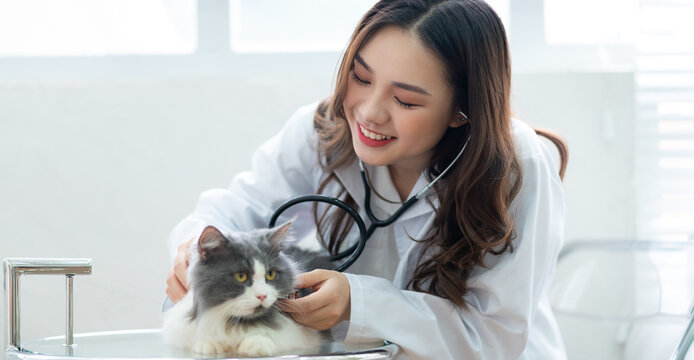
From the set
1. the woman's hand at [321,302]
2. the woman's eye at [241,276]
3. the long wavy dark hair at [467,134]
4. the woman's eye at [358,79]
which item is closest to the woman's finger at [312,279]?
the woman's hand at [321,302]

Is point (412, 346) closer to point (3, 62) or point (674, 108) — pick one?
point (674, 108)

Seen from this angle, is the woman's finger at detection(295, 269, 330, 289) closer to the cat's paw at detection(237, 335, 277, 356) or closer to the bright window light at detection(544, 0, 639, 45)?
the cat's paw at detection(237, 335, 277, 356)

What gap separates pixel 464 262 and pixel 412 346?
18 centimetres

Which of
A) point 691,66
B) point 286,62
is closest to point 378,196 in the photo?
point 286,62

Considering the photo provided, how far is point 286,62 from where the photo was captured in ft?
6.84

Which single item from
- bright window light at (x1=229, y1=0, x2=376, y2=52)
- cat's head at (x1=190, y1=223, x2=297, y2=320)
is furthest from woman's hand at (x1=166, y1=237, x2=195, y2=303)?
bright window light at (x1=229, y1=0, x2=376, y2=52)

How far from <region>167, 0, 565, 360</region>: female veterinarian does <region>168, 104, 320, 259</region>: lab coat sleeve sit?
0.07 metres

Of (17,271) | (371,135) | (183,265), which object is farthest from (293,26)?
(17,271)

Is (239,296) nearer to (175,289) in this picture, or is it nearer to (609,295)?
(175,289)

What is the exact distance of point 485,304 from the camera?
118 centimetres

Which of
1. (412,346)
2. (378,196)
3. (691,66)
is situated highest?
(691,66)

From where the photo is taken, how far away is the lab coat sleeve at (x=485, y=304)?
110 centimetres

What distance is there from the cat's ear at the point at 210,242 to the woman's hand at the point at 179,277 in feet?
0.50

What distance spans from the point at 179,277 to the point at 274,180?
1.27 ft
